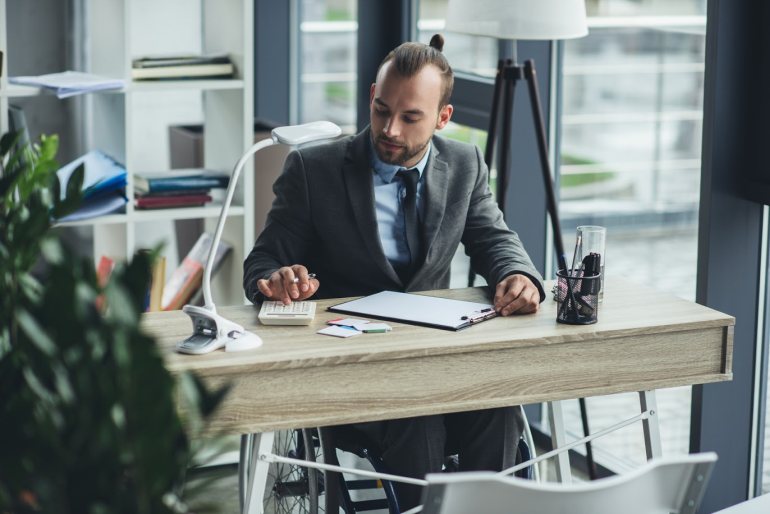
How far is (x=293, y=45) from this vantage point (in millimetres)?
5090

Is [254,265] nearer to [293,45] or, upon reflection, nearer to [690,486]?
[690,486]

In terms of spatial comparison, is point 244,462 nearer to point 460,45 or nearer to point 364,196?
point 364,196

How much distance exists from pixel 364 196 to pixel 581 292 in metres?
0.59

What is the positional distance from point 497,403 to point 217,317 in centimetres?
60

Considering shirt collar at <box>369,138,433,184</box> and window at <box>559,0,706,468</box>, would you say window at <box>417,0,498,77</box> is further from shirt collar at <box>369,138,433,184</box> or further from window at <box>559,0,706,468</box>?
shirt collar at <box>369,138,433,184</box>

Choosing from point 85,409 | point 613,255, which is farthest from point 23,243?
point 613,255

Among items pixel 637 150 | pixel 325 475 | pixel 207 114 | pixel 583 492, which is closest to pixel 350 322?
pixel 325 475

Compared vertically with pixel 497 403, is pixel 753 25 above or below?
above

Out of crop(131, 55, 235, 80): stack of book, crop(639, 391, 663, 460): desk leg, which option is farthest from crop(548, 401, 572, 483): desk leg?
crop(131, 55, 235, 80): stack of book

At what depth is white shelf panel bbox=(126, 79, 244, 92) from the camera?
3.34 metres

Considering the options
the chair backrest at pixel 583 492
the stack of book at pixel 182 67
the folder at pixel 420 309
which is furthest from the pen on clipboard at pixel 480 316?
the stack of book at pixel 182 67

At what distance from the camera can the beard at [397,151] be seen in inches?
98.0

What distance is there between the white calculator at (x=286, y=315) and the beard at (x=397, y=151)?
0.45m

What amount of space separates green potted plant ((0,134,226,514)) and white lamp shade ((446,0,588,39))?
1946mm
